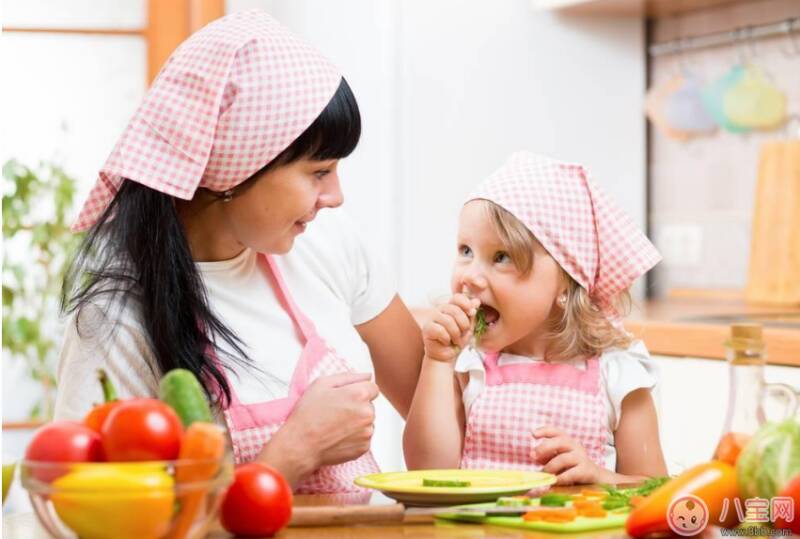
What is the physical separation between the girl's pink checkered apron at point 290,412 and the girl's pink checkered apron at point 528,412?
7.7 inches

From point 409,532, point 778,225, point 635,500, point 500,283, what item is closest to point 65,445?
point 409,532

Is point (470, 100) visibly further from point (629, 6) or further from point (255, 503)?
point (255, 503)

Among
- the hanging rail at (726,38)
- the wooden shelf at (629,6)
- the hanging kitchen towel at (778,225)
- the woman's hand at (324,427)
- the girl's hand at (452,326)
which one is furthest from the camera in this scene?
the wooden shelf at (629,6)

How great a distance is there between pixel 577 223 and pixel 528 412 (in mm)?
279

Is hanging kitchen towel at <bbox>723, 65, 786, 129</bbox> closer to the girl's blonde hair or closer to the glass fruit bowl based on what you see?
the girl's blonde hair

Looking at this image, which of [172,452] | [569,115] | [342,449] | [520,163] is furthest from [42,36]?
[172,452]

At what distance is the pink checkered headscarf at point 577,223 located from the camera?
168 centimetres

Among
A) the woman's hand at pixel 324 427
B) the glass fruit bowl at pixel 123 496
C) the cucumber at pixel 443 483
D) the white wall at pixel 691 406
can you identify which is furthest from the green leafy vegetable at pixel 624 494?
the white wall at pixel 691 406

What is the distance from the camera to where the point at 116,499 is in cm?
83

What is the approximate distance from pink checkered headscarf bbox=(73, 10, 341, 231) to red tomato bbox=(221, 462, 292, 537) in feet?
1.57

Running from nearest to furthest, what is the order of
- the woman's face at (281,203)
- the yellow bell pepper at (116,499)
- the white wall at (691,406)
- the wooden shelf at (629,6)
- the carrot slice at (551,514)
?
the yellow bell pepper at (116,499) < the carrot slice at (551,514) < the woman's face at (281,203) < the white wall at (691,406) < the wooden shelf at (629,6)

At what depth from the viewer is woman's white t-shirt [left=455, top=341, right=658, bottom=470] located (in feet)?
5.41

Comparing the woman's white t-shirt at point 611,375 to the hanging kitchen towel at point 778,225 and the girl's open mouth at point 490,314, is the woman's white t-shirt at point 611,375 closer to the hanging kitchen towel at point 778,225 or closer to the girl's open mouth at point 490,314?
the girl's open mouth at point 490,314

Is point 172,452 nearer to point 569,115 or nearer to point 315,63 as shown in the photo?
point 315,63
